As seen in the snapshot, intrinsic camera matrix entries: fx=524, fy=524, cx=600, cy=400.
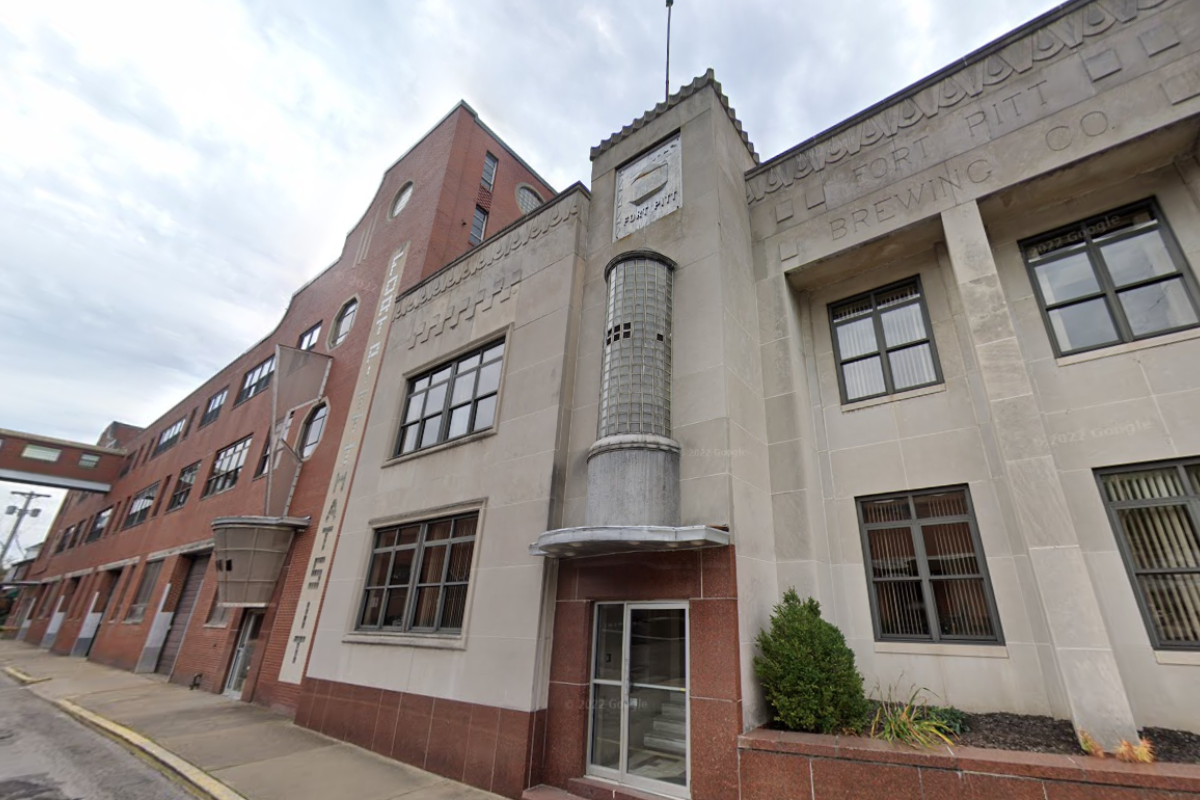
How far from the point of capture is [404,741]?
27.4 feet

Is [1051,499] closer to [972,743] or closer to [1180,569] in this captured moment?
[1180,569]

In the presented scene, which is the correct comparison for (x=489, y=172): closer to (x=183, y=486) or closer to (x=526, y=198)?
(x=526, y=198)

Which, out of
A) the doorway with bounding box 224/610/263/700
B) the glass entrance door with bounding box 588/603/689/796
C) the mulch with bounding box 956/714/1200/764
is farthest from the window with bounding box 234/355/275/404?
the mulch with bounding box 956/714/1200/764

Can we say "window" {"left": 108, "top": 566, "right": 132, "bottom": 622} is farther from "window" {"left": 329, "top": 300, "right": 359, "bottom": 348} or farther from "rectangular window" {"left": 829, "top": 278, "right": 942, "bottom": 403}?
"rectangular window" {"left": 829, "top": 278, "right": 942, "bottom": 403}

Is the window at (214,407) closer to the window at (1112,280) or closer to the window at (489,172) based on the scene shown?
the window at (489,172)

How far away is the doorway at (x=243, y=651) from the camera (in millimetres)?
14289

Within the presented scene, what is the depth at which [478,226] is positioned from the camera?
18.8 metres

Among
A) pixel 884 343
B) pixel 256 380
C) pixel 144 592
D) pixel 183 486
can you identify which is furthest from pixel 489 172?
pixel 144 592

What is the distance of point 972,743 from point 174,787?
9.84 metres

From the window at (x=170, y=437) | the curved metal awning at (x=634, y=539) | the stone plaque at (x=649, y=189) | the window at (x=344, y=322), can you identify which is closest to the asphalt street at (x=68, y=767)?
the curved metal awning at (x=634, y=539)

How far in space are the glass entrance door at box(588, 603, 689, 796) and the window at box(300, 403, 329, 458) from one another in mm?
12032

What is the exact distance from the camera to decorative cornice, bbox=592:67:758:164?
9656 mm

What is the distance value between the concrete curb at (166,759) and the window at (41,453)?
33846 mm

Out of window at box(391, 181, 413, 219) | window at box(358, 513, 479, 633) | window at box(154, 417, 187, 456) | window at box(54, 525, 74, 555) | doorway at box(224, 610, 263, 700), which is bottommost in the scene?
doorway at box(224, 610, 263, 700)
